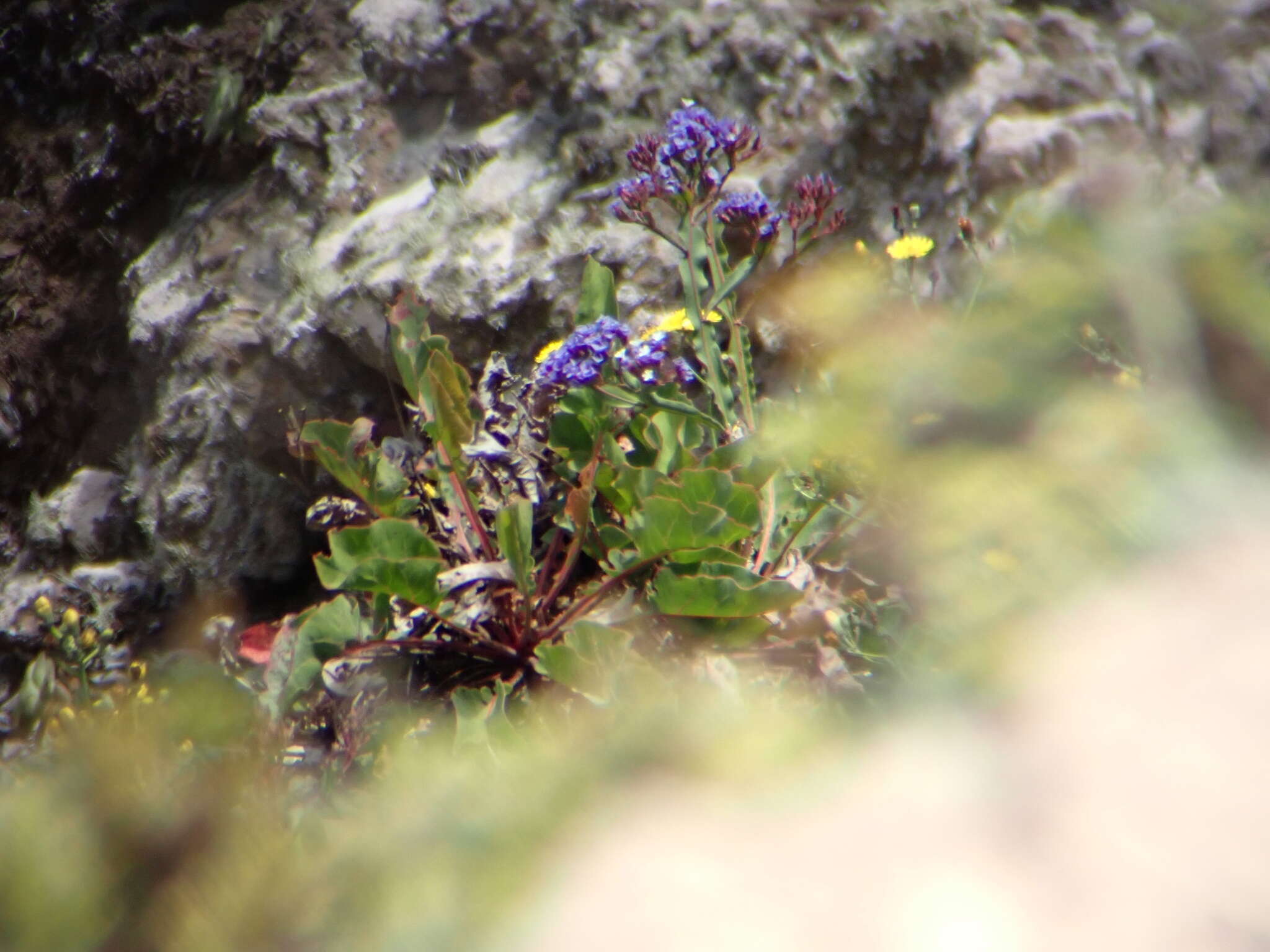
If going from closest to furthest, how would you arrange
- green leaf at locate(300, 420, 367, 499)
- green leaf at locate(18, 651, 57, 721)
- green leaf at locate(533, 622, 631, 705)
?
green leaf at locate(533, 622, 631, 705) < green leaf at locate(300, 420, 367, 499) < green leaf at locate(18, 651, 57, 721)

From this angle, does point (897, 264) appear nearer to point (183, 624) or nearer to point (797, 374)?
point (797, 374)

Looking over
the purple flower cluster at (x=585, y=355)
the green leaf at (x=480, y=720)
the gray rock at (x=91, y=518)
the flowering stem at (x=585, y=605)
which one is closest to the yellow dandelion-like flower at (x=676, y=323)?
the purple flower cluster at (x=585, y=355)

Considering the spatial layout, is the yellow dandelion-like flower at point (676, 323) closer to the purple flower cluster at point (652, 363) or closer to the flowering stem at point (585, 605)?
the purple flower cluster at point (652, 363)

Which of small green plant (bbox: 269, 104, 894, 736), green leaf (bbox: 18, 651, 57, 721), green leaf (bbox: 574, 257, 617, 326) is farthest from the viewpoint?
green leaf (bbox: 18, 651, 57, 721)

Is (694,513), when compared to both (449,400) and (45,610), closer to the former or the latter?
(449,400)

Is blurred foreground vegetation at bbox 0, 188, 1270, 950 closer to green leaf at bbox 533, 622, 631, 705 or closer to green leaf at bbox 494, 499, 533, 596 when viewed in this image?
green leaf at bbox 533, 622, 631, 705

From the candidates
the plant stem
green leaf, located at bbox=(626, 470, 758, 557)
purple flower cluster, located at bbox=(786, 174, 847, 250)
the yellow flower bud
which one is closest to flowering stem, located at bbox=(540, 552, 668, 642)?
green leaf, located at bbox=(626, 470, 758, 557)

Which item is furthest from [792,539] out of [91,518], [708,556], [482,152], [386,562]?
[91,518]
